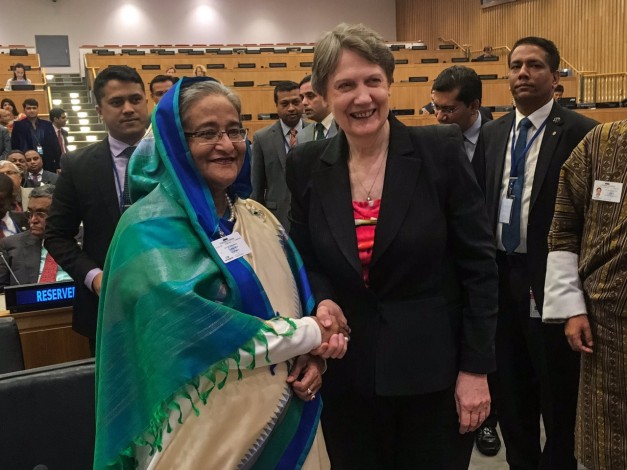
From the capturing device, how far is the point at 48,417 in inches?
61.0

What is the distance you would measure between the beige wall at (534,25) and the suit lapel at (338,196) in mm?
12595

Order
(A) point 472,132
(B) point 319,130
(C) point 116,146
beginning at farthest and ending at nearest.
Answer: (B) point 319,130, (A) point 472,132, (C) point 116,146

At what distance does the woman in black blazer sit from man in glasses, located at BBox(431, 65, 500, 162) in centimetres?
162

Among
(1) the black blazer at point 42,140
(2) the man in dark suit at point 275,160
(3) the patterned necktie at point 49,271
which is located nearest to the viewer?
(3) the patterned necktie at point 49,271

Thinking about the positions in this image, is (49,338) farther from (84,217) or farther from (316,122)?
(316,122)

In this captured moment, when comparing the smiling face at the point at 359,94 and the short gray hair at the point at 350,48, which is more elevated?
the short gray hair at the point at 350,48

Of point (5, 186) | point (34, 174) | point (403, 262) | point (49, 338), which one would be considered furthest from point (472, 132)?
point (34, 174)

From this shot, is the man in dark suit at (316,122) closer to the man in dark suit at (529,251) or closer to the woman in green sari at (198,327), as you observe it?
the man in dark suit at (529,251)

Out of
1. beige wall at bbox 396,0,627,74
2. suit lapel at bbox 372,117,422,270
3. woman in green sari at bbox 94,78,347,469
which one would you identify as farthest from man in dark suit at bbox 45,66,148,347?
beige wall at bbox 396,0,627,74

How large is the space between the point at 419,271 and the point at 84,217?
4.48 feet

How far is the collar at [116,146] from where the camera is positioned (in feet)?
7.36

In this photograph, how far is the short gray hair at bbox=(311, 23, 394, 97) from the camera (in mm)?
1298

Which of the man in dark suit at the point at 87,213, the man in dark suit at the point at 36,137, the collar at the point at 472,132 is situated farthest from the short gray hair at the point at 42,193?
the man in dark suit at the point at 36,137

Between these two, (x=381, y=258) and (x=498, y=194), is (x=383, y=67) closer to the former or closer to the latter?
(x=381, y=258)
